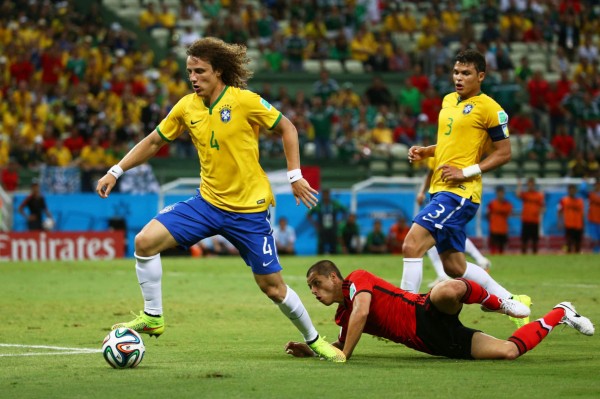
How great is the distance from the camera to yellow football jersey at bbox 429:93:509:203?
11.9 m

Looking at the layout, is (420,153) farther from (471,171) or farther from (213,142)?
(213,142)

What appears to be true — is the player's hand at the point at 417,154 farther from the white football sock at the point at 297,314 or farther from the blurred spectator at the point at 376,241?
the blurred spectator at the point at 376,241

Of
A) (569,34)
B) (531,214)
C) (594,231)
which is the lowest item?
(594,231)

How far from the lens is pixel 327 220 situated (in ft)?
103

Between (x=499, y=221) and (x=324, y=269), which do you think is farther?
(x=499, y=221)

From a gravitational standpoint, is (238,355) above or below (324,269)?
below

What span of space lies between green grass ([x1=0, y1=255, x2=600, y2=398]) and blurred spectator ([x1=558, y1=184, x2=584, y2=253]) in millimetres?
10111

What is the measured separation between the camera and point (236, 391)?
804cm

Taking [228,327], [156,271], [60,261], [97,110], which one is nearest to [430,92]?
[97,110]

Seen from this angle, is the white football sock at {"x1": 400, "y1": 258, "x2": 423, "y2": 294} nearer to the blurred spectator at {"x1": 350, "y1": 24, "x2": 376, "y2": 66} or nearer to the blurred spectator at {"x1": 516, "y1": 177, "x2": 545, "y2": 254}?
the blurred spectator at {"x1": 516, "y1": 177, "x2": 545, "y2": 254}

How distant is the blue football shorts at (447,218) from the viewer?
11791mm

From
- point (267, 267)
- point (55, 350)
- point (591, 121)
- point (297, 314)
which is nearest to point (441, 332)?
point (297, 314)

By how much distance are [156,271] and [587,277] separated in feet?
43.3

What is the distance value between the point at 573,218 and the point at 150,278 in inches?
909
